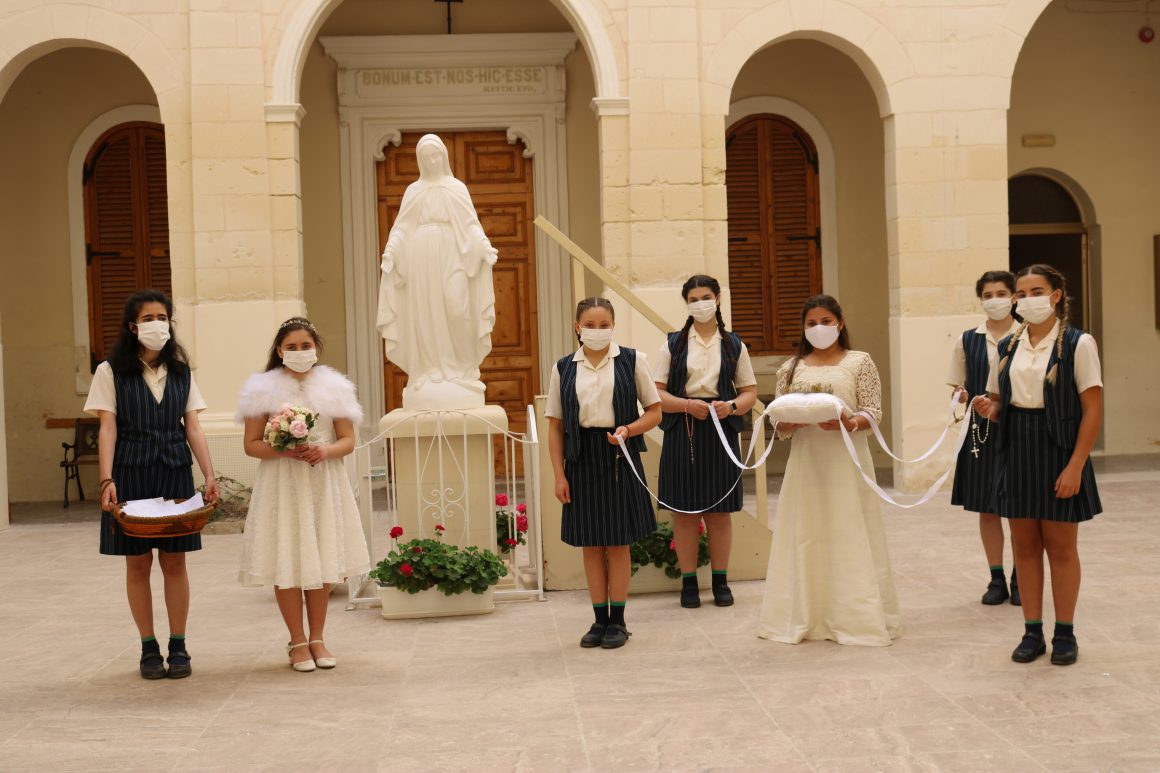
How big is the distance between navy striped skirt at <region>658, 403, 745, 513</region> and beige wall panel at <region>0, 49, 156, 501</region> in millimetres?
7629

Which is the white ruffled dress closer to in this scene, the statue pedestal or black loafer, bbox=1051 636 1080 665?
the statue pedestal

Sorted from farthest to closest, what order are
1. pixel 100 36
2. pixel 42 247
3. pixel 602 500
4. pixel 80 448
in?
pixel 42 247, pixel 80 448, pixel 100 36, pixel 602 500

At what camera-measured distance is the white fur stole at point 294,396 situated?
529 cm

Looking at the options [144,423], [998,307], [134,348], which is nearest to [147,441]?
[144,423]

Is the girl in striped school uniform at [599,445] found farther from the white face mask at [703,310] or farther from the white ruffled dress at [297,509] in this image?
the white ruffled dress at [297,509]

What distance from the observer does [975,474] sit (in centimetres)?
621

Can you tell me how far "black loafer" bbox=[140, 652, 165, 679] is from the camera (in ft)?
17.6

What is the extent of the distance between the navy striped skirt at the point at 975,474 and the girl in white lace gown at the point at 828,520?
2.61 feet

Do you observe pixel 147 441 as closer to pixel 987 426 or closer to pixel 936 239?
pixel 987 426

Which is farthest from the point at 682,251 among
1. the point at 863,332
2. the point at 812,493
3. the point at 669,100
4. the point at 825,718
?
the point at 825,718

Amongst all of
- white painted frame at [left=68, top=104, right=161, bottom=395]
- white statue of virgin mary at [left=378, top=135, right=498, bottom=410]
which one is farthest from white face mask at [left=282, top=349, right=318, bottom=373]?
white painted frame at [left=68, top=104, right=161, bottom=395]

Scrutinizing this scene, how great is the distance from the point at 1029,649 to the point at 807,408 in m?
1.33

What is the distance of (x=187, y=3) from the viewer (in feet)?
33.6

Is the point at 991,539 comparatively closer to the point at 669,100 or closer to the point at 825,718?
the point at 825,718
